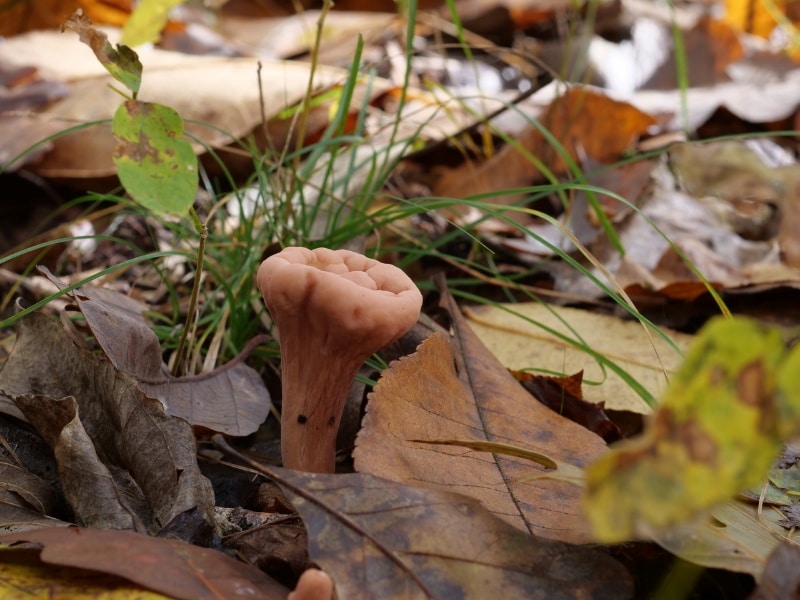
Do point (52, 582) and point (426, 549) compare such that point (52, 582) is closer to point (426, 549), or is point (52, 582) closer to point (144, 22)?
point (426, 549)

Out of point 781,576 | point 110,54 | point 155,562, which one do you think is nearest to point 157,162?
point 110,54

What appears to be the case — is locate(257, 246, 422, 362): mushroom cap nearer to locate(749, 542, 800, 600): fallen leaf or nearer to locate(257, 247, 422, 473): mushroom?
locate(257, 247, 422, 473): mushroom

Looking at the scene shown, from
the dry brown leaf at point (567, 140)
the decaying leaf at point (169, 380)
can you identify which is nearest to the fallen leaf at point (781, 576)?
the decaying leaf at point (169, 380)

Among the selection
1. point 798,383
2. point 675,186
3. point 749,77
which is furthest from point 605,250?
point 749,77

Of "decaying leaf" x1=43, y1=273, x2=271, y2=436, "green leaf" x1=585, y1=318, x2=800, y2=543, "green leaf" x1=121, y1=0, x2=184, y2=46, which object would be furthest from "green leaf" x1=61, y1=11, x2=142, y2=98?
"green leaf" x1=585, y1=318, x2=800, y2=543

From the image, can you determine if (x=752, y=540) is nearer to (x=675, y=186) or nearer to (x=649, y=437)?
(x=649, y=437)

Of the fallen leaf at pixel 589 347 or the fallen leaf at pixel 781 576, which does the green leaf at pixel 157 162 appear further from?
the fallen leaf at pixel 781 576
